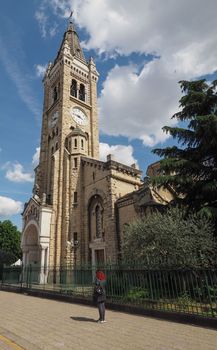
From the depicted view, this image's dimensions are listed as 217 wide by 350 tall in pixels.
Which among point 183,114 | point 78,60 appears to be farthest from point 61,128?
point 183,114

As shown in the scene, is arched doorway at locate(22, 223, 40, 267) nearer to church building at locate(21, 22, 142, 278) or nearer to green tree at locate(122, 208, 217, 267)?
church building at locate(21, 22, 142, 278)

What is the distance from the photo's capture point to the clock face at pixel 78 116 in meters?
34.1

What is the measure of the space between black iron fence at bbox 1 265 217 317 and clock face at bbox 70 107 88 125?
2273 cm

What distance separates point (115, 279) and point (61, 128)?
22.8 m

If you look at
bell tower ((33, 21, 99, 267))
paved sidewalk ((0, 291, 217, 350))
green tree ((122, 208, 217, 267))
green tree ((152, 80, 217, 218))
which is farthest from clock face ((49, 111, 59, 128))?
paved sidewalk ((0, 291, 217, 350))

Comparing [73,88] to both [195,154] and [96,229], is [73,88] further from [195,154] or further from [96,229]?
[195,154]

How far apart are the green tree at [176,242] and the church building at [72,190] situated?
8408 mm

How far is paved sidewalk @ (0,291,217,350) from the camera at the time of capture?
6.12m

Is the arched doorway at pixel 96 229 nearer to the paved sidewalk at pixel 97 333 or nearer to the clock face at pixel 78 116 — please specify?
the clock face at pixel 78 116

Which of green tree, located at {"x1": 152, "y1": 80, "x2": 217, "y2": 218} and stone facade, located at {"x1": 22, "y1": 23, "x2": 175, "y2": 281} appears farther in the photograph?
stone facade, located at {"x1": 22, "y1": 23, "x2": 175, "y2": 281}

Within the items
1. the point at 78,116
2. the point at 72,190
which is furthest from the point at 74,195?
the point at 78,116

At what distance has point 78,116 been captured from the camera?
114 ft

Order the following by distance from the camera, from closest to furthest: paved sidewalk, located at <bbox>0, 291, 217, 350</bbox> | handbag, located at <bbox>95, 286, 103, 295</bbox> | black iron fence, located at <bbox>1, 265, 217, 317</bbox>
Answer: paved sidewalk, located at <bbox>0, 291, 217, 350</bbox>, black iron fence, located at <bbox>1, 265, 217, 317</bbox>, handbag, located at <bbox>95, 286, 103, 295</bbox>

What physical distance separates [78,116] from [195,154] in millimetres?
22909
